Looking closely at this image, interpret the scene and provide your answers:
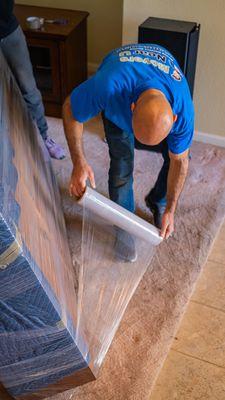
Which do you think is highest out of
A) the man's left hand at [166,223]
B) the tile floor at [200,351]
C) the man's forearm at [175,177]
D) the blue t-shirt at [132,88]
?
the blue t-shirt at [132,88]

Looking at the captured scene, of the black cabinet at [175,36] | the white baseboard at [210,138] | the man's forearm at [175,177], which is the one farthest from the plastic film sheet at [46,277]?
the white baseboard at [210,138]

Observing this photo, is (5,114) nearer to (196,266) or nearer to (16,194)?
(16,194)

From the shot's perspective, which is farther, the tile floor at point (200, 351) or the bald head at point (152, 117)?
the tile floor at point (200, 351)

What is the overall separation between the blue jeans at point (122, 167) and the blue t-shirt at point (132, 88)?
108mm

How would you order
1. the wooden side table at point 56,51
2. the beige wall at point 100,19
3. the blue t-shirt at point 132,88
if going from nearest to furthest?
the blue t-shirt at point 132,88
the wooden side table at point 56,51
the beige wall at point 100,19

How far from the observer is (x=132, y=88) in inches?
45.2

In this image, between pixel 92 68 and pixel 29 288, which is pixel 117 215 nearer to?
pixel 29 288

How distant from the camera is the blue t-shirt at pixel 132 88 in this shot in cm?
114

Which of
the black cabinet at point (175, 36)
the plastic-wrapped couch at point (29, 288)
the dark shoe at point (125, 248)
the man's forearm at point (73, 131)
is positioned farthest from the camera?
the black cabinet at point (175, 36)

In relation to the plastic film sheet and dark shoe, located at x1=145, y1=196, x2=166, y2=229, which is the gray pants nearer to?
the plastic film sheet

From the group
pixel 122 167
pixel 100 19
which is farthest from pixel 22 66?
pixel 100 19

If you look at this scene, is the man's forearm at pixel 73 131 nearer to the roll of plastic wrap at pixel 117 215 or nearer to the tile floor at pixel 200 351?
the roll of plastic wrap at pixel 117 215

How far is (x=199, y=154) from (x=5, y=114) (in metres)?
1.13

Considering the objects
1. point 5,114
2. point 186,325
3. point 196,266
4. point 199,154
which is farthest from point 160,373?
point 199,154
